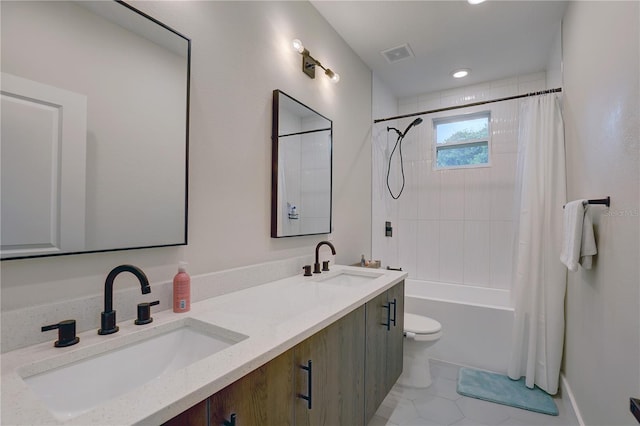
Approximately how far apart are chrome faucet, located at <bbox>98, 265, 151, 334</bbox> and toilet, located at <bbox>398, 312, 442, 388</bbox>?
1.87m

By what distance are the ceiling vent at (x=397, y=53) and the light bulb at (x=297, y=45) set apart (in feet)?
3.50

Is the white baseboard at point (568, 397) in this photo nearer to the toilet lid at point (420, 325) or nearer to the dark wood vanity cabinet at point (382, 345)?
the toilet lid at point (420, 325)

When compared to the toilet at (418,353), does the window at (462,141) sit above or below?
above

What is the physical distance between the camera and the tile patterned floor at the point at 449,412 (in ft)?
5.98

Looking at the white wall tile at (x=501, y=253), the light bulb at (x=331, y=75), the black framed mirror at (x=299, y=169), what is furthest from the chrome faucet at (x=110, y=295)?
the white wall tile at (x=501, y=253)

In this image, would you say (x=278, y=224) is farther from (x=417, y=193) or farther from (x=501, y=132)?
(x=501, y=132)

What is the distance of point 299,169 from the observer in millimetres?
1934

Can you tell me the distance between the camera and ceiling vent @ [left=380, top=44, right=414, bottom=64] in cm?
257

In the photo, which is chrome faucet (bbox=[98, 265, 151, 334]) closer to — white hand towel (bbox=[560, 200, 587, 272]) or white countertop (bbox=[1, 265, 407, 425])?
white countertop (bbox=[1, 265, 407, 425])

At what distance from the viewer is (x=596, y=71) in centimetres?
148

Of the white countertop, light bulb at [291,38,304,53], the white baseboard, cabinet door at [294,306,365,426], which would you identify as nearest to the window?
the white baseboard

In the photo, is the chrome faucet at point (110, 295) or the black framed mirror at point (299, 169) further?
the black framed mirror at point (299, 169)

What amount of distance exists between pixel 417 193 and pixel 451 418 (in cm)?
230

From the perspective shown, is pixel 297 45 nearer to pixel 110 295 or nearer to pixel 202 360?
pixel 110 295
